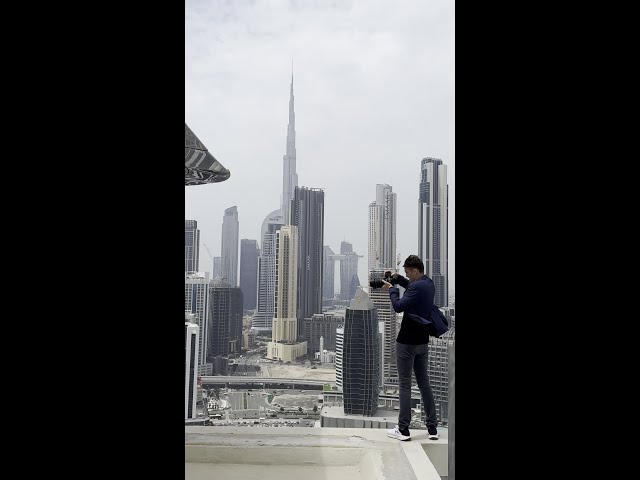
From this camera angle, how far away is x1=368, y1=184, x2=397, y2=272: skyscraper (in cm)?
591

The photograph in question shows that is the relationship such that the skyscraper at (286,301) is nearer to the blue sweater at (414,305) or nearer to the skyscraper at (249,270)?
the skyscraper at (249,270)

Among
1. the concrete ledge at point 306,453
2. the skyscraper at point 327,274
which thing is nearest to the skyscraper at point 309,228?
the skyscraper at point 327,274

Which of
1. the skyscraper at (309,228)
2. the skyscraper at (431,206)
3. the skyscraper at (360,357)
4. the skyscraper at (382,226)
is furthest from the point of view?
the skyscraper at (309,228)

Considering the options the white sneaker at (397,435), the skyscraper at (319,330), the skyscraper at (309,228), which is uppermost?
the skyscraper at (309,228)

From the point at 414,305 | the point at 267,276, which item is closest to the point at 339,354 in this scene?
the point at 414,305

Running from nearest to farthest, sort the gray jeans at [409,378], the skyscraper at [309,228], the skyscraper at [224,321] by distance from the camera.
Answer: the gray jeans at [409,378]
the skyscraper at [224,321]
the skyscraper at [309,228]

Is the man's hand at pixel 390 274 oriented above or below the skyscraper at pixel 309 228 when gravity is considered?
below

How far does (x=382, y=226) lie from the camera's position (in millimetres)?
6266

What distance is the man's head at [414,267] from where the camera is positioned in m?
2.77

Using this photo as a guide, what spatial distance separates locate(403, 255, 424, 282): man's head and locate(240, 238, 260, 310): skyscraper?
118 inches

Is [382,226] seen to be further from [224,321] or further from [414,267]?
[414,267]

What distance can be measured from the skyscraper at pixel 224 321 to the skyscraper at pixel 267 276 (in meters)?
0.47

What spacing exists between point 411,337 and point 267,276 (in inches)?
149
